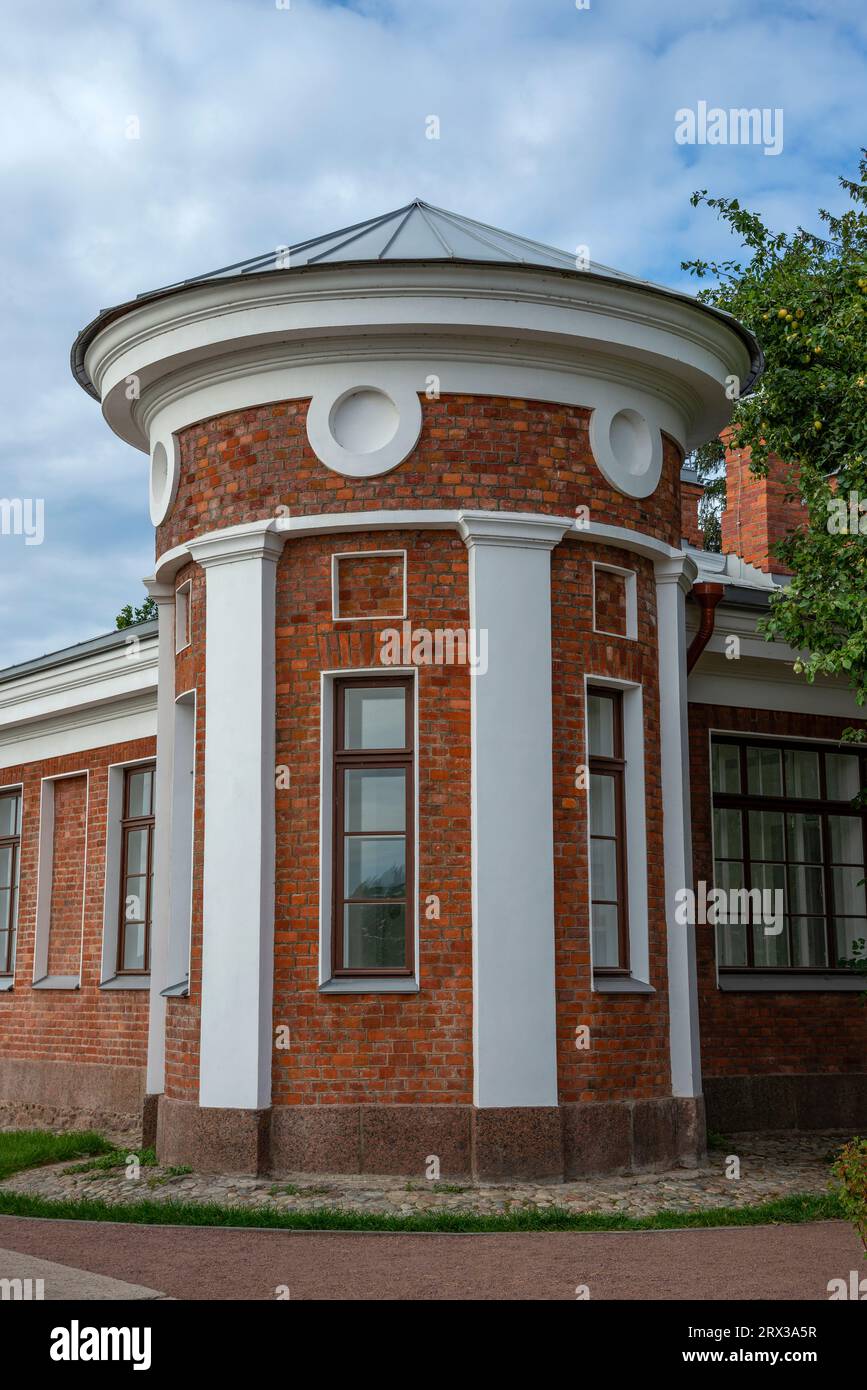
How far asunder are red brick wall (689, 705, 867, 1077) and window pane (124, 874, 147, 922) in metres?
5.44

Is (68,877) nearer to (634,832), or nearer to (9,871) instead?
(9,871)

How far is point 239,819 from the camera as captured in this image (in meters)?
10.6

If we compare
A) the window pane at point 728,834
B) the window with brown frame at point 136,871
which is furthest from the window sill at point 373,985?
the window with brown frame at point 136,871

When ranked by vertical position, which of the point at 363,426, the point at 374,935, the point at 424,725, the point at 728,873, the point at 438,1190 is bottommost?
the point at 438,1190

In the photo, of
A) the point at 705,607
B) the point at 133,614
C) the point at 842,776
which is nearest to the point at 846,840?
the point at 842,776

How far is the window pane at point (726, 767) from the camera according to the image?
13836 mm

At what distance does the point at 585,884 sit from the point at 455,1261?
3482mm

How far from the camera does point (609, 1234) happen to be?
8.43 m

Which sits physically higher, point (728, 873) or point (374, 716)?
point (374, 716)

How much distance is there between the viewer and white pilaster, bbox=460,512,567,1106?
10.1m

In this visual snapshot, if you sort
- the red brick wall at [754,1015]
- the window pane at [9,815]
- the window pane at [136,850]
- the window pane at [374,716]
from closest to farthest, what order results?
1. the window pane at [374,716]
2. the red brick wall at [754,1015]
3. the window pane at [136,850]
4. the window pane at [9,815]

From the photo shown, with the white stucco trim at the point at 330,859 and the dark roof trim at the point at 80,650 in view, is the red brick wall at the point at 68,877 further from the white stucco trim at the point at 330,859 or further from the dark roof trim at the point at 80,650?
the white stucco trim at the point at 330,859

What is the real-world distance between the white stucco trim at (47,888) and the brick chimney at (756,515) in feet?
30.6

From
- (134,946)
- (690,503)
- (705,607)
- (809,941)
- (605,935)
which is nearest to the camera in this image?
(605,935)
